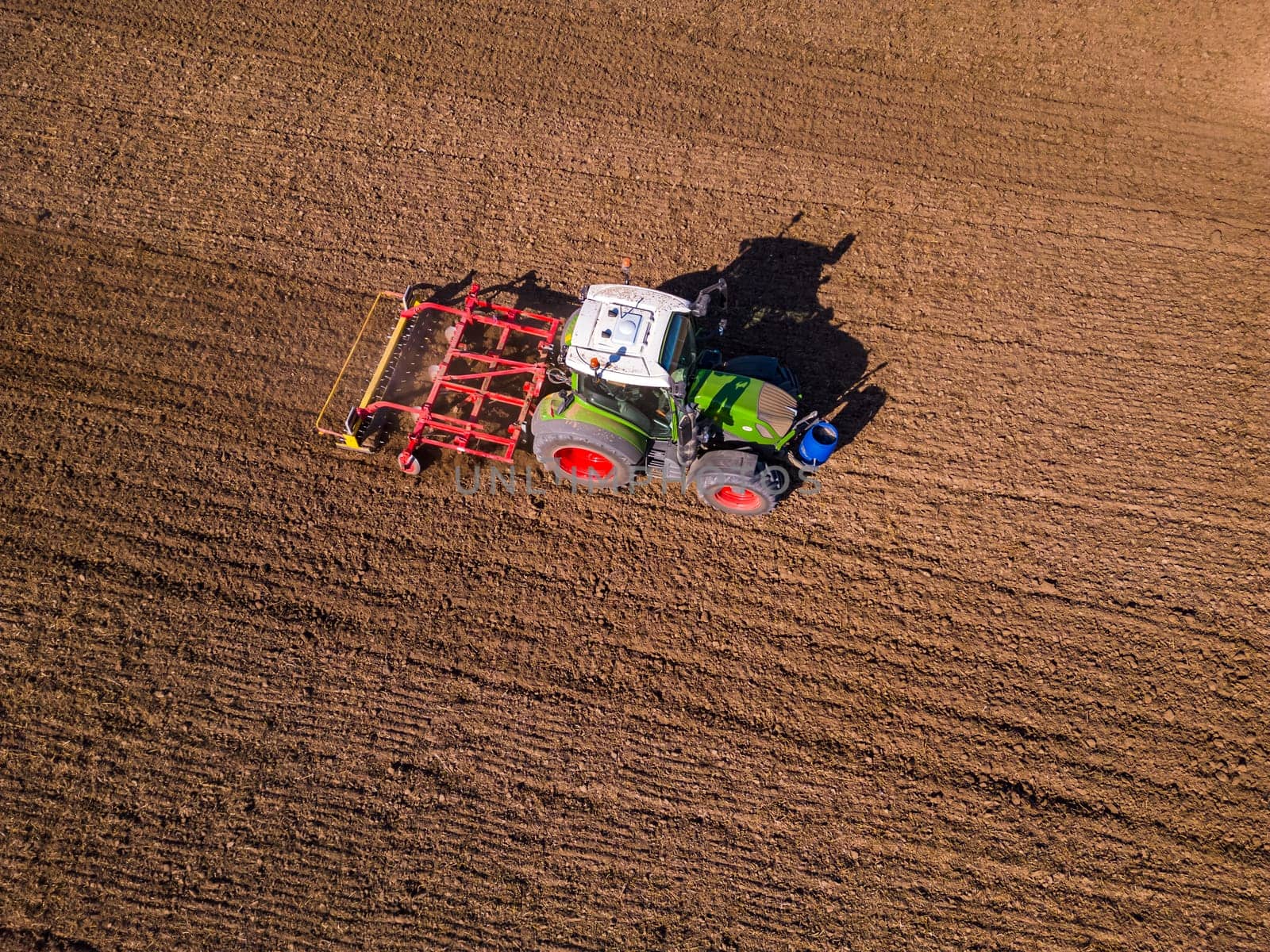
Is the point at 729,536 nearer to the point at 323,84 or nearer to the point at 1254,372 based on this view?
the point at 1254,372

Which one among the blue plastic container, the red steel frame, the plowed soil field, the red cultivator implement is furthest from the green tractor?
the red cultivator implement

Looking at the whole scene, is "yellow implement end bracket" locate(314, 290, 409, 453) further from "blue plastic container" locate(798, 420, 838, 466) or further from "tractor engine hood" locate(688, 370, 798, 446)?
"blue plastic container" locate(798, 420, 838, 466)

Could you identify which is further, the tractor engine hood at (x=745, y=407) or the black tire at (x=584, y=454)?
the tractor engine hood at (x=745, y=407)

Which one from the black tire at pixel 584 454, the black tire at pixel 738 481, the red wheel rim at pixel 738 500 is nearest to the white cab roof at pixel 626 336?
the black tire at pixel 584 454

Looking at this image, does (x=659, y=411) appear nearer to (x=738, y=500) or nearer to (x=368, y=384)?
(x=738, y=500)

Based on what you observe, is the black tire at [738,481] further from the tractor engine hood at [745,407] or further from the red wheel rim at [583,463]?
the red wheel rim at [583,463]

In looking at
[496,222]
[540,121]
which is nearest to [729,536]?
[496,222]
